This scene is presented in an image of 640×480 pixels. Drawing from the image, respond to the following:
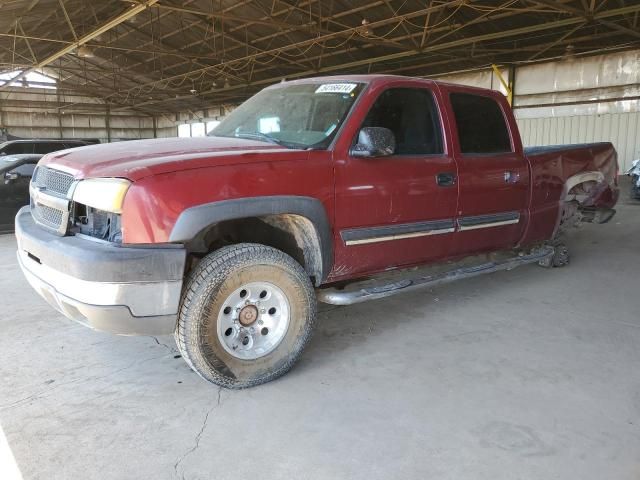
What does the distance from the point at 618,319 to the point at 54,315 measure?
15.5 feet

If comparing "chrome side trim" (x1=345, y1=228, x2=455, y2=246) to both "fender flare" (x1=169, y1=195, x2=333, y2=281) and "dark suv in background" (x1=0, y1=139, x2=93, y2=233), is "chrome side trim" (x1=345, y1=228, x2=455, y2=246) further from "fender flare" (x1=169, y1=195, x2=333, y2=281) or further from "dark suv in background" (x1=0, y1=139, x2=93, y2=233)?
"dark suv in background" (x1=0, y1=139, x2=93, y2=233)

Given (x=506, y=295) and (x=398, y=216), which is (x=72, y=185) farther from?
(x=506, y=295)

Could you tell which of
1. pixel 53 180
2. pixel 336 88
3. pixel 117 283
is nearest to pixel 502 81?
pixel 336 88

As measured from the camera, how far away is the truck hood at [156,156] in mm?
2613

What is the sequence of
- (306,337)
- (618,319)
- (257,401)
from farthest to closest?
1. (618,319)
2. (306,337)
3. (257,401)

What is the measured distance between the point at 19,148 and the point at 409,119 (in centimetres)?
1070

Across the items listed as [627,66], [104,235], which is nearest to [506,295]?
[104,235]

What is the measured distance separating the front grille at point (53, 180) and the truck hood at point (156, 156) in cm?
4

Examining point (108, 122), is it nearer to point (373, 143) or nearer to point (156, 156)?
point (156, 156)

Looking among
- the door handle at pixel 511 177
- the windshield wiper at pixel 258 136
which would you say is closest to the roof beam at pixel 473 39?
the door handle at pixel 511 177

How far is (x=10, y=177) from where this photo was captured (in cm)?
823

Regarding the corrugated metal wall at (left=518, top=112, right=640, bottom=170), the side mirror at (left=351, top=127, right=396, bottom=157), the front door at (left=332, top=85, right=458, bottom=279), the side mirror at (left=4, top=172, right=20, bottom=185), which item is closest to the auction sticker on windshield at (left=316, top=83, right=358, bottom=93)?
the front door at (left=332, top=85, right=458, bottom=279)

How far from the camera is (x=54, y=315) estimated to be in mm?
4273

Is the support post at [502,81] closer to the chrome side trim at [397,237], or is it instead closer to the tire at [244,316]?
the chrome side trim at [397,237]
